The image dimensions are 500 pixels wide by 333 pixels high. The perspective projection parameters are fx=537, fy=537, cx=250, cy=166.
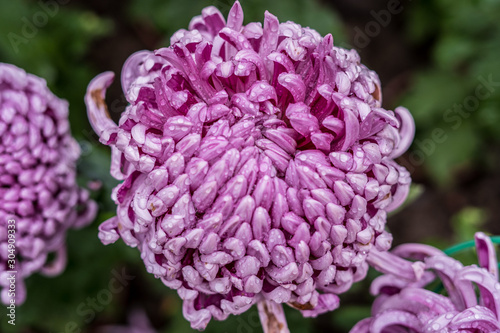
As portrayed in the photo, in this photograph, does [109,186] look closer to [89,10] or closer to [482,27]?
[89,10]

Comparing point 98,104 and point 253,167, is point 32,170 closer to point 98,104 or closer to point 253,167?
point 98,104

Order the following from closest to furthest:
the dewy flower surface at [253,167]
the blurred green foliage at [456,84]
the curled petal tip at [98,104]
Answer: the dewy flower surface at [253,167] → the curled petal tip at [98,104] → the blurred green foliage at [456,84]

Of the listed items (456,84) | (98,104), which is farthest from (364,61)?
(98,104)

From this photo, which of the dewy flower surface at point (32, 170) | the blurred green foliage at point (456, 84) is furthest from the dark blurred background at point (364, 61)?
the dewy flower surface at point (32, 170)

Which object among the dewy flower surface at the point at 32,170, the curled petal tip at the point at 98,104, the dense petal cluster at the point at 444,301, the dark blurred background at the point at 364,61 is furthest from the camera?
the dark blurred background at the point at 364,61

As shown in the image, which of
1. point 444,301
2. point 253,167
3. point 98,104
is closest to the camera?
point 253,167

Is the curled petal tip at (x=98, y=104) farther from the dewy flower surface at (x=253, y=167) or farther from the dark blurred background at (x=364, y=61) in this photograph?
the dark blurred background at (x=364, y=61)

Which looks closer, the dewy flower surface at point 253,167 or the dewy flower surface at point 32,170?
the dewy flower surface at point 253,167
